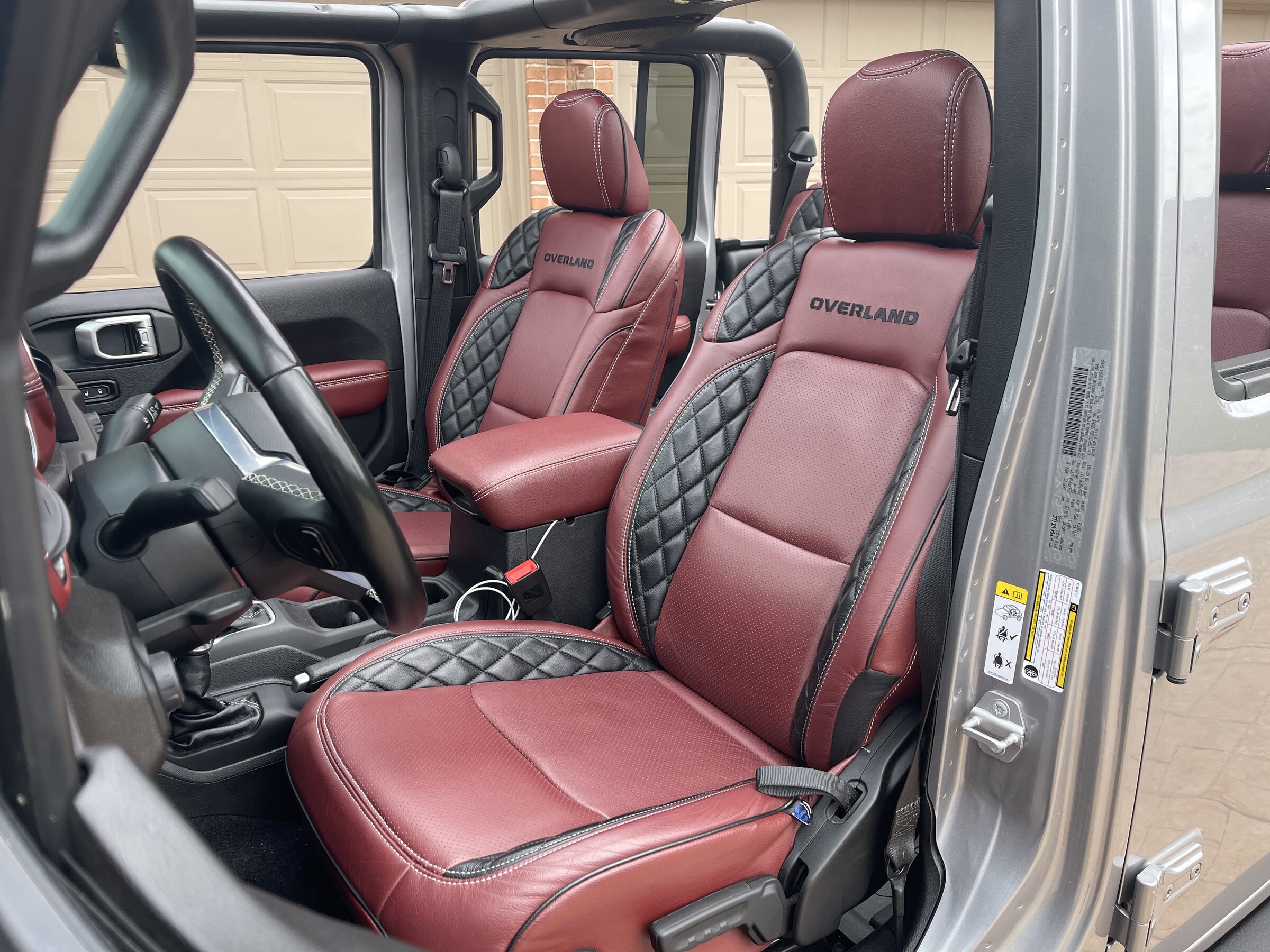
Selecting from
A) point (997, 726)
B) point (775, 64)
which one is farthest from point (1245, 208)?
point (775, 64)

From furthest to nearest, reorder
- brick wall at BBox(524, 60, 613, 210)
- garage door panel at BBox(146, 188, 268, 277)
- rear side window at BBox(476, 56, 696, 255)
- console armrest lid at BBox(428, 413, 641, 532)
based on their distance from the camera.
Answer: garage door panel at BBox(146, 188, 268, 277)
brick wall at BBox(524, 60, 613, 210)
rear side window at BBox(476, 56, 696, 255)
console armrest lid at BBox(428, 413, 641, 532)

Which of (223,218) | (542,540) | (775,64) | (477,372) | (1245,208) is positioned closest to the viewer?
(1245,208)

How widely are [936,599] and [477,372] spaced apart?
70.1 inches

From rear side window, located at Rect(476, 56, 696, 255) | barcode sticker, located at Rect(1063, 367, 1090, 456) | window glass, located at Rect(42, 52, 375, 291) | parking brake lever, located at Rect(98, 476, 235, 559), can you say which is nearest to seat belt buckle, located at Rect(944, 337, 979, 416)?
barcode sticker, located at Rect(1063, 367, 1090, 456)

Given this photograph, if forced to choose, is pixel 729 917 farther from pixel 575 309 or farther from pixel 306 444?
pixel 575 309

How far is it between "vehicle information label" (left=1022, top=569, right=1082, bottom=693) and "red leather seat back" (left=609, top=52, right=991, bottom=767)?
0.19 m

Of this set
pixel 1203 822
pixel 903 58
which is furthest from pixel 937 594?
pixel 903 58

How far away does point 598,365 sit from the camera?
2305mm

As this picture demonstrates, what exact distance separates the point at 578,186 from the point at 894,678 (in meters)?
1.64

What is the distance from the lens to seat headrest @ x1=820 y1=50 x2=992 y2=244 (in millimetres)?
1155

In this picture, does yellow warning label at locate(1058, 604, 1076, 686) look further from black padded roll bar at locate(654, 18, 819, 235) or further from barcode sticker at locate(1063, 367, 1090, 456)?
black padded roll bar at locate(654, 18, 819, 235)

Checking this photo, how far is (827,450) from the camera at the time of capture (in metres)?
1.35

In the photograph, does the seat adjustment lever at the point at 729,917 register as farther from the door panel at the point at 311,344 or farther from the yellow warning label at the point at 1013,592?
the door panel at the point at 311,344

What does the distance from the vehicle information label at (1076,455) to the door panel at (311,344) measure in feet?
5.91
